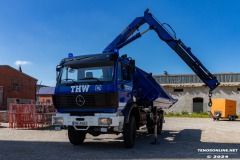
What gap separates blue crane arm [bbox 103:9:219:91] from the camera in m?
13.4

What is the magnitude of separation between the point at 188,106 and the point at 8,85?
22324 millimetres

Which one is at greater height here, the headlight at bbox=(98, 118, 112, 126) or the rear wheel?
the headlight at bbox=(98, 118, 112, 126)

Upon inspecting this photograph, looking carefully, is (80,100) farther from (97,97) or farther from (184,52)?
(184,52)

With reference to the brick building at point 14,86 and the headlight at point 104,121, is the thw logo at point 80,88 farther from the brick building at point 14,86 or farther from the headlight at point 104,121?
the brick building at point 14,86

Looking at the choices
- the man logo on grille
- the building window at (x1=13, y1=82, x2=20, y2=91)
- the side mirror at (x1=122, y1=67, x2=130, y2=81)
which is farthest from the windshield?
the building window at (x1=13, y1=82, x2=20, y2=91)

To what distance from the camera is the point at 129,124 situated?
384 inches

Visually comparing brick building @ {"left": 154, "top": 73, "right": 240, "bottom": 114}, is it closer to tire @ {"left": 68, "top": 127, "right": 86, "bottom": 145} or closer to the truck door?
the truck door

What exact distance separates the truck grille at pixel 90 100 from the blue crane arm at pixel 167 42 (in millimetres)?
4413

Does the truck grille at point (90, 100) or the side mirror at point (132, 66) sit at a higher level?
the side mirror at point (132, 66)

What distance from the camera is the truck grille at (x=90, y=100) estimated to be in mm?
9078

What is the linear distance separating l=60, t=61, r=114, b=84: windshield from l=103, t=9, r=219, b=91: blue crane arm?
150 inches

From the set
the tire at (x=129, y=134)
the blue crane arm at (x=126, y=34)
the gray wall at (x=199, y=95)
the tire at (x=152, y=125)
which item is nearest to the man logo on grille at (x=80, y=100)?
the tire at (x=129, y=134)

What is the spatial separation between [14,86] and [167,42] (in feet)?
90.4

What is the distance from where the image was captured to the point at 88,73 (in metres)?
9.62
